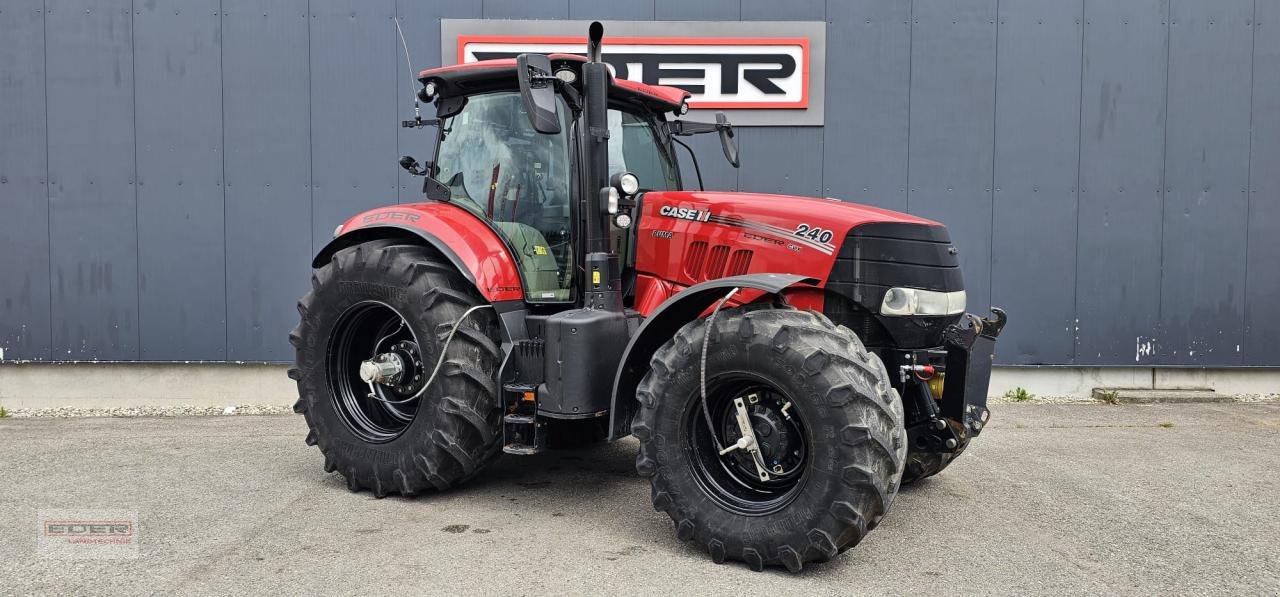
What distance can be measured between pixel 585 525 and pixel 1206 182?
22.9ft

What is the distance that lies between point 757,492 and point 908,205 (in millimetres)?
4850

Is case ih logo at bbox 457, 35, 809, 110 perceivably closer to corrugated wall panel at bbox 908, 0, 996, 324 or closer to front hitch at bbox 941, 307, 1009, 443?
corrugated wall panel at bbox 908, 0, 996, 324

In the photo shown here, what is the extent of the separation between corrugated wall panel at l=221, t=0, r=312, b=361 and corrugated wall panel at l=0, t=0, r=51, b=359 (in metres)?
1.57

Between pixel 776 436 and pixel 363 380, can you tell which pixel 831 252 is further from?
pixel 363 380

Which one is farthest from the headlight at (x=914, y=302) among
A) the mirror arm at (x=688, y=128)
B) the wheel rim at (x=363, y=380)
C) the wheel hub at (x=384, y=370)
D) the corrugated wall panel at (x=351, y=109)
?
the corrugated wall panel at (x=351, y=109)

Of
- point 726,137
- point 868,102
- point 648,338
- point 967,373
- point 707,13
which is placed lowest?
point 967,373

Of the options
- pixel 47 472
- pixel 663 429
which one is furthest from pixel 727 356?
pixel 47 472

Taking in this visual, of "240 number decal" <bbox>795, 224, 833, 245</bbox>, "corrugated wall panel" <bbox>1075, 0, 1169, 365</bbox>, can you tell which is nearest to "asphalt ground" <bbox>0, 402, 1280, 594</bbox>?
"240 number decal" <bbox>795, 224, 833, 245</bbox>

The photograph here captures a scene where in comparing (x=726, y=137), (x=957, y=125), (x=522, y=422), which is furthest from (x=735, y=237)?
(x=957, y=125)

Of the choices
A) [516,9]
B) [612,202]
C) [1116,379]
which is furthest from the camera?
[1116,379]

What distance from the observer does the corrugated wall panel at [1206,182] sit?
775 cm

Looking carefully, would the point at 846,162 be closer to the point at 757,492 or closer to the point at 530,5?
the point at 530,5

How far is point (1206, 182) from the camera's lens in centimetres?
780

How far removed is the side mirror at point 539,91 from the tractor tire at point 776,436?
47.1 inches
